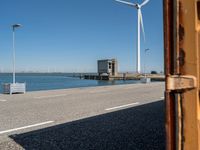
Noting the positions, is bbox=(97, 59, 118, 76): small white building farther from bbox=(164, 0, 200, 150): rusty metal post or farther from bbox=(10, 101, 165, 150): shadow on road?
bbox=(164, 0, 200, 150): rusty metal post

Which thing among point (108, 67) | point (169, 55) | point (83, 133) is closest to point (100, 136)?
point (83, 133)

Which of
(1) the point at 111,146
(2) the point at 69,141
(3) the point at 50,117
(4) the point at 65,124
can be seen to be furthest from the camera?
(3) the point at 50,117

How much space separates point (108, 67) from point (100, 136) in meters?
94.9

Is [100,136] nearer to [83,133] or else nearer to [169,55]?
[83,133]

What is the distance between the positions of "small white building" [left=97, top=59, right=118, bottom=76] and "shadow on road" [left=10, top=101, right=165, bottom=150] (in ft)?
298

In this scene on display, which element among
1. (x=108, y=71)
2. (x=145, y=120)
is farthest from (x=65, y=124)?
(x=108, y=71)

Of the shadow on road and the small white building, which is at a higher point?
the small white building

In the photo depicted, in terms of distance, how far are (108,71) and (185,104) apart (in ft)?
A: 326

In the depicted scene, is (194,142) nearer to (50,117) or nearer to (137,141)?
(137,141)

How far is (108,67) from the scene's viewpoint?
330 ft

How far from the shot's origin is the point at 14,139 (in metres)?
5.59

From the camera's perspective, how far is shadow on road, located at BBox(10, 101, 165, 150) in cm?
505

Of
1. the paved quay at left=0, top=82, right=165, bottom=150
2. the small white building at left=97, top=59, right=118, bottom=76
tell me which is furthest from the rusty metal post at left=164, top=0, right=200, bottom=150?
the small white building at left=97, top=59, right=118, bottom=76

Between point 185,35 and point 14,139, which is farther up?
point 185,35
